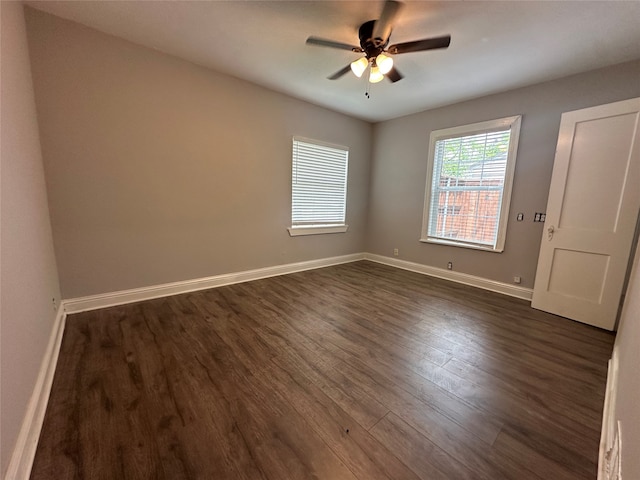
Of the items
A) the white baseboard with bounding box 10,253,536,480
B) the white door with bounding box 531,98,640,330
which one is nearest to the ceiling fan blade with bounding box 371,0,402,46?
the white door with bounding box 531,98,640,330

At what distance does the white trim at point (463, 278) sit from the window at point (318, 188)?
1184mm

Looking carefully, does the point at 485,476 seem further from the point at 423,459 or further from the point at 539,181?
the point at 539,181

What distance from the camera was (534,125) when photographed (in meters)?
3.23

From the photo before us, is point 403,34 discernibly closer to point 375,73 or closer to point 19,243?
point 375,73

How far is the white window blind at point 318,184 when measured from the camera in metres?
4.20

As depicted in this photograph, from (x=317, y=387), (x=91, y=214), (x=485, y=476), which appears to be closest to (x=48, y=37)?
(x=91, y=214)

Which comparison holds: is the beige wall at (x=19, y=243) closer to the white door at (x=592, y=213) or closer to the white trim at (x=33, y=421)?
the white trim at (x=33, y=421)

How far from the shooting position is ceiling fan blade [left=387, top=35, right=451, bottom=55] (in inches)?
76.4

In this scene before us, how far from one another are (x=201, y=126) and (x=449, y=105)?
3690 millimetres

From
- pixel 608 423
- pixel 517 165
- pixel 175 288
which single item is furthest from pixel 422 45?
pixel 175 288

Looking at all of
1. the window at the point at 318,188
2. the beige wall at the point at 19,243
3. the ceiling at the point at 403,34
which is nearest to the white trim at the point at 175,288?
the beige wall at the point at 19,243

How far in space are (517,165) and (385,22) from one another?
2.68 metres

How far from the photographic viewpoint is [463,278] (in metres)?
4.01

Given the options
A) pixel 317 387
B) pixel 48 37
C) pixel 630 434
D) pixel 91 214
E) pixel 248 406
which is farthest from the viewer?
pixel 91 214
